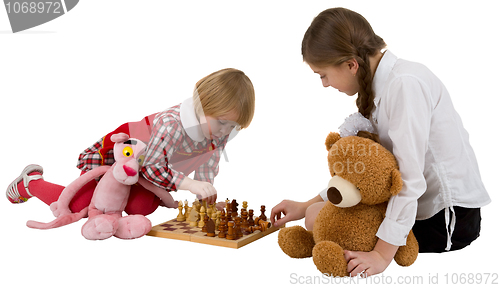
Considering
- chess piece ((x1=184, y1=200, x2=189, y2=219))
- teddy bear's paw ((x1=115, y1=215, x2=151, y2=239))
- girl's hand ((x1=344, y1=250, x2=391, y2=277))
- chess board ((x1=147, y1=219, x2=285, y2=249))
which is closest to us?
girl's hand ((x1=344, y1=250, x2=391, y2=277))

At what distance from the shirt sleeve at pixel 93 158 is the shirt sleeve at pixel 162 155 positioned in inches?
11.6

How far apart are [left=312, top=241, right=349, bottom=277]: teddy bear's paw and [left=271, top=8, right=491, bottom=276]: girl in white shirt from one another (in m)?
0.04

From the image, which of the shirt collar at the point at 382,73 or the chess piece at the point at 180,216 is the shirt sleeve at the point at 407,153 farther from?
the chess piece at the point at 180,216

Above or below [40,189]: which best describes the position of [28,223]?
below

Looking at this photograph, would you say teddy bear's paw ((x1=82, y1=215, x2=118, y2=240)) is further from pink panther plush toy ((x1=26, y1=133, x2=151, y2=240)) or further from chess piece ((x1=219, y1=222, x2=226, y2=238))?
chess piece ((x1=219, y1=222, x2=226, y2=238))

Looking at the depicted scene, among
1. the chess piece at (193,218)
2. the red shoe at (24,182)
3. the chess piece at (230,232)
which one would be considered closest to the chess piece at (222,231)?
the chess piece at (230,232)

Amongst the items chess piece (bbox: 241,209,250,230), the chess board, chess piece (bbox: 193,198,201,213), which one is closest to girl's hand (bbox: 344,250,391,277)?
the chess board

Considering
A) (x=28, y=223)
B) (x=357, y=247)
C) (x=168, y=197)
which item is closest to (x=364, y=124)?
(x=357, y=247)

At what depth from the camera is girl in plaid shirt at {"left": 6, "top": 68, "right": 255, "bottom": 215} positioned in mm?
2498

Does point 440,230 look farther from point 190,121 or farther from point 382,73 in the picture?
point 190,121

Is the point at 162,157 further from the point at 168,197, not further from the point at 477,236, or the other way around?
the point at 477,236

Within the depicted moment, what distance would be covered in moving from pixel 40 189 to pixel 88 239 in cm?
77

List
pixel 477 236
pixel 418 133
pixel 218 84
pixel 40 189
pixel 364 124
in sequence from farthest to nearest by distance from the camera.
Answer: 1. pixel 40 189
2. pixel 218 84
3. pixel 477 236
4. pixel 364 124
5. pixel 418 133

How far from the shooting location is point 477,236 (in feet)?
7.32
